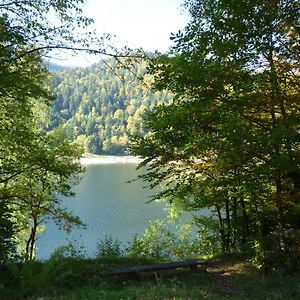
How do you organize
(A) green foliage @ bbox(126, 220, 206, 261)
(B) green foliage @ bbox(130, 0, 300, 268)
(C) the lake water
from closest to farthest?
(B) green foliage @ bbox(130, 0, 300, 268)
(A) green foliage @ bbox(126, 220, 206, 261)
(C) the lake water

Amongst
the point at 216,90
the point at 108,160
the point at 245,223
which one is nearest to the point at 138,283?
the point at 216,90

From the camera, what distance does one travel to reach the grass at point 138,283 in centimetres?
692

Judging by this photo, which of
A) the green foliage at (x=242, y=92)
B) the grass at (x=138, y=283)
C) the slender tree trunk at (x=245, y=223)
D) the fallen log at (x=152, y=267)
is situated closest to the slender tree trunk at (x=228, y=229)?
the slender tree trunk at (x=245, y=223)

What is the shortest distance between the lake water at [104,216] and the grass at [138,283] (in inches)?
517

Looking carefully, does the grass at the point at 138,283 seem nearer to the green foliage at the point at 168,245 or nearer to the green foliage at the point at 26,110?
the green foliage at the point at 26,110

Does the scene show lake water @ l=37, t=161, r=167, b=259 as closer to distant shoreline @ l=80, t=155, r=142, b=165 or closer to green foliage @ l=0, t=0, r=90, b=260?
green foliage @ l=0, t=0, r=90, b=260

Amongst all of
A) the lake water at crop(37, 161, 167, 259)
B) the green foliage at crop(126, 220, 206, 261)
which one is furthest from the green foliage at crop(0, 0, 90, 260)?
the lake water at crop(37, 161, 167, 259)

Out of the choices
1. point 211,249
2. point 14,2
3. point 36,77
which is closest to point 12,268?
point 36,77

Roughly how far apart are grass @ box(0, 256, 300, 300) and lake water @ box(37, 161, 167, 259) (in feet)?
43.1

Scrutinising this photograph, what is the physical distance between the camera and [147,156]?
1160 cm

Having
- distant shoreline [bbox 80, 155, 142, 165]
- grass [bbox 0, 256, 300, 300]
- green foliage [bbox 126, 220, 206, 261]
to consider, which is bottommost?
grass [bbox 0, 256, 300, 300]

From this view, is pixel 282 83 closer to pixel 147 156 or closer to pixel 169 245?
pixel 147 156

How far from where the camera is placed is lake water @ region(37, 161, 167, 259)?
119 ft

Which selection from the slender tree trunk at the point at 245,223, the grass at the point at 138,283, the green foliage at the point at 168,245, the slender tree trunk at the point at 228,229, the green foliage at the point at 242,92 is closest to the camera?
the grass at the point at 138,283
